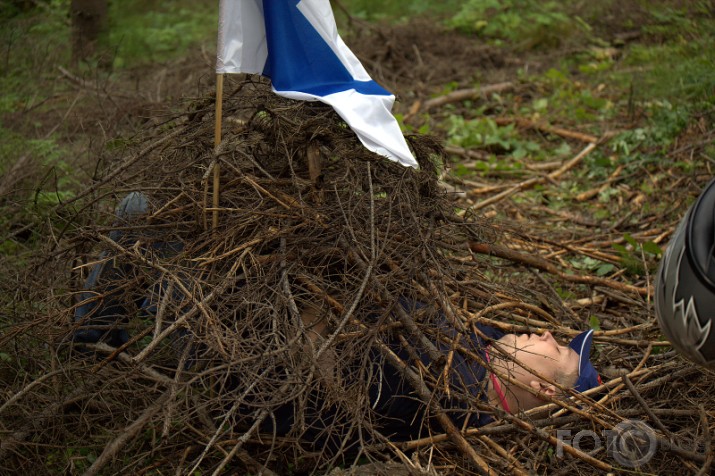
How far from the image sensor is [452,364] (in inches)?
141

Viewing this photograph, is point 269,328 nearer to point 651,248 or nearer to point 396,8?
point 651,248

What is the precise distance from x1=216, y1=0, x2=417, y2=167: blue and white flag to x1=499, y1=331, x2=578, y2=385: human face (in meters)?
1.05

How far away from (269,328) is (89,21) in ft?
28.2

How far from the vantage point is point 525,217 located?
639 cm

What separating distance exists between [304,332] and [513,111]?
5.90 m

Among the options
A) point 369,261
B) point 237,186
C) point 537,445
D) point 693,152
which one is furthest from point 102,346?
point 693,152

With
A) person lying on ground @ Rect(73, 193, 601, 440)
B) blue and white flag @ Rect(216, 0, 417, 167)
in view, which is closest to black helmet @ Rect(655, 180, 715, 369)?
person lying on ground @ Rect(73, 193, 601, 440)

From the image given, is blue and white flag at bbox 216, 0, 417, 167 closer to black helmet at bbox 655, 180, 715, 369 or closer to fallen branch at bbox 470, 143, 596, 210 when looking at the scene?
black helmet at bbox 655, 180, 715, 369

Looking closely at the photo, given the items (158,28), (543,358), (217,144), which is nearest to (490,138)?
(543,358)

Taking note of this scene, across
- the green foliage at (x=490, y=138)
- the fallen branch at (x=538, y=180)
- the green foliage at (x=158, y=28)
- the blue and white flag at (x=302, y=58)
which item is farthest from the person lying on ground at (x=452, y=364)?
the green foliage at (x=158, y=28)

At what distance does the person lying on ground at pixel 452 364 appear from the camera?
3.58 m

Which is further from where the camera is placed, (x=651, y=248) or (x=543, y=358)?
(x=651, y=248)

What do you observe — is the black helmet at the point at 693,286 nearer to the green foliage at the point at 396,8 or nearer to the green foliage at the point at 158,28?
the green foliage at the point at 158,28

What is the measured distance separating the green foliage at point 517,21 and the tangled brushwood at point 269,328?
7.71 meters
